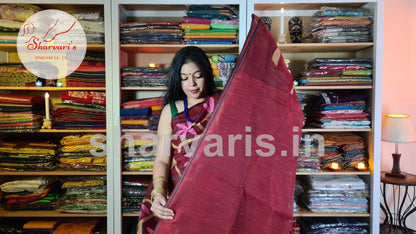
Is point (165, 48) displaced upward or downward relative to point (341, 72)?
upward

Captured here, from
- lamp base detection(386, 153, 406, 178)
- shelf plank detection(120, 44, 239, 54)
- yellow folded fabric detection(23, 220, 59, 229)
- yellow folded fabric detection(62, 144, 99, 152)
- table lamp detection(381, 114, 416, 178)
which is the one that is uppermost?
shelf plank detection(120, 44, 239, 54)

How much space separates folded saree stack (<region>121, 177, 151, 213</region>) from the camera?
2.32 metres

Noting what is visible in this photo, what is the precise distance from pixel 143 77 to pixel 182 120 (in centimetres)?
85

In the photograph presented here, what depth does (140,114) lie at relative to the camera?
2.29 m

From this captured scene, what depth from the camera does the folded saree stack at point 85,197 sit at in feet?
7.72

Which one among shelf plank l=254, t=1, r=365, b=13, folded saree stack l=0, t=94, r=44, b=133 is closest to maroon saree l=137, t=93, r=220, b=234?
shelf plank l=254, t=1, r=365, b=13

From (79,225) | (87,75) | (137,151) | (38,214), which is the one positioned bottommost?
(79,225)

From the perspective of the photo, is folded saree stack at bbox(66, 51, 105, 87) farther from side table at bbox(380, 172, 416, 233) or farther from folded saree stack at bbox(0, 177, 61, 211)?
side table at bbox(380, 172, 416, 233)

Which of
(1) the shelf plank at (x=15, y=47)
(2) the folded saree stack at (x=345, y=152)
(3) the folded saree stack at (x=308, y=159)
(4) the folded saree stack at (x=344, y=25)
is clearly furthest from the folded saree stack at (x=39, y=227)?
(4) the folded saree stack at (x=344, y=25)

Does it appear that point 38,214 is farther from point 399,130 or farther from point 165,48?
point 399,130

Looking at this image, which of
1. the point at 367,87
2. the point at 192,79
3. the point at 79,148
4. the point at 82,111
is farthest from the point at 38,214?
the point at 367,87

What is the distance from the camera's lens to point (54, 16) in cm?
241

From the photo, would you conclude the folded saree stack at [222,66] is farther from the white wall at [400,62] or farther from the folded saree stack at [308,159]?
Result: the white wall at [400,62]

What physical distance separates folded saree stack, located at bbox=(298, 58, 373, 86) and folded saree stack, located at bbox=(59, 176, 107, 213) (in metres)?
1.73
